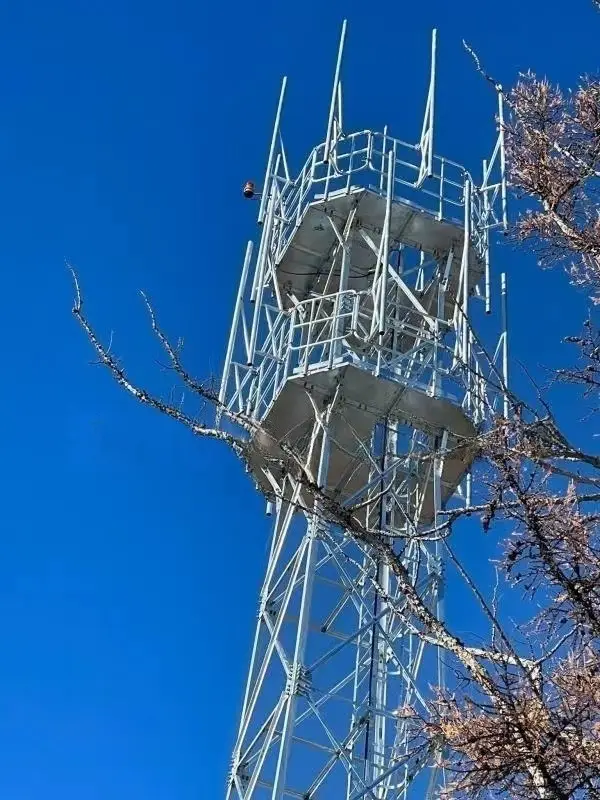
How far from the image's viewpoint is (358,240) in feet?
48.4

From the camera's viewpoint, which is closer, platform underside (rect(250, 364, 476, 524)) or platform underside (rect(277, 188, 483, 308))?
platform underside (rect(250, 364, 476, 524))

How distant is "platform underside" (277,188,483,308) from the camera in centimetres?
1450

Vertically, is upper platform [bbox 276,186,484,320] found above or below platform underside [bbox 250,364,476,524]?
above

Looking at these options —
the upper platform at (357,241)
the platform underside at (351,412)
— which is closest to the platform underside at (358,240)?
the upper platform at (357,241)

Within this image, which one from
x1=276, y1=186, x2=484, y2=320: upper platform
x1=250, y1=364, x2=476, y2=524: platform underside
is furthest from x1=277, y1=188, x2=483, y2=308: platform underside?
x1=250, y1=364, x2=476, y2=524: platform underside

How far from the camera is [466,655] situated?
6398mm

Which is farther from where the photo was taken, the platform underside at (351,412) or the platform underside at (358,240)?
the platform underside at (358,240)

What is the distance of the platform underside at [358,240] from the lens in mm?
14500

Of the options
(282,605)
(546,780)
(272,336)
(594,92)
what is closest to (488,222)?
(272,336)

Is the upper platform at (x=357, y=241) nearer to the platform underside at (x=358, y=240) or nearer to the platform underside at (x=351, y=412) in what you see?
the platform underside at (x=358, y=240)

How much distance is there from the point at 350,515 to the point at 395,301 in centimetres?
800

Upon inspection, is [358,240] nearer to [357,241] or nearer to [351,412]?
[357,241]

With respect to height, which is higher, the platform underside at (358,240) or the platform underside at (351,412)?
the platform underside at (358,240)

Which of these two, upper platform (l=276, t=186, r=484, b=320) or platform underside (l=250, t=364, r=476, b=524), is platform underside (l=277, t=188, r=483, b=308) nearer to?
upper platform (l=276, t=186, r=484, b=320)
